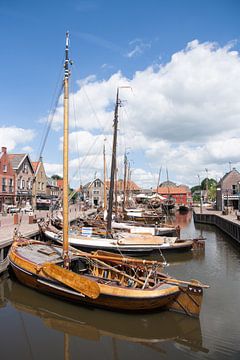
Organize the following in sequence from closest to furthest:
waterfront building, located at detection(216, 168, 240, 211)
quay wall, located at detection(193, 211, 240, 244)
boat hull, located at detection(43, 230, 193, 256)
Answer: boat hull, located at detection(43, 230, 193, 256) → quay wall, located at detection(193, 211, 240, 244) → waterfront building, located at detection(216, 168, 240, 211)

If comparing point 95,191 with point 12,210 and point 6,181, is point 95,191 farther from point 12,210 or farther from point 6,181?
point 12,210

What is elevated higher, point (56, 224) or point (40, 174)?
point (40, 174)

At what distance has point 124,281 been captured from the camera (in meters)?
12.4

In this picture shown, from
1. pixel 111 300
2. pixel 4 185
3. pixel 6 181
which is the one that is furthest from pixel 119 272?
pixel 6 181

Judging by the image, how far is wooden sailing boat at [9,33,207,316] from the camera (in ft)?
35.1

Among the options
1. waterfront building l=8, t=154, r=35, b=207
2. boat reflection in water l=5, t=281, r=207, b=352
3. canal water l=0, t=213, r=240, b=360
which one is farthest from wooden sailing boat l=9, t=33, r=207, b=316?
waterfront building l=8, t=154, r=35, b=207

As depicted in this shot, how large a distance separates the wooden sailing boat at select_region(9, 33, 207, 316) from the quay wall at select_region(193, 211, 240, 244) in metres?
18.5

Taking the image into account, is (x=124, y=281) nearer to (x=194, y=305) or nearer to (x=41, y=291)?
(x=194, y=305)

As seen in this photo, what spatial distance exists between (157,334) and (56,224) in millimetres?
20762

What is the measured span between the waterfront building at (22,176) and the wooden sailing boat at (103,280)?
36832mm

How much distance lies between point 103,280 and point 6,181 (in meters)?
38.8

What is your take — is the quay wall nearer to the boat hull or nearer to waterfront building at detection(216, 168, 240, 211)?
the boat hull

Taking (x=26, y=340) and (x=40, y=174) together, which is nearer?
(x=26, y=340)

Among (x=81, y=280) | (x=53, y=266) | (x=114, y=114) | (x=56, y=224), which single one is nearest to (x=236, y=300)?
(x=81, y=280)
